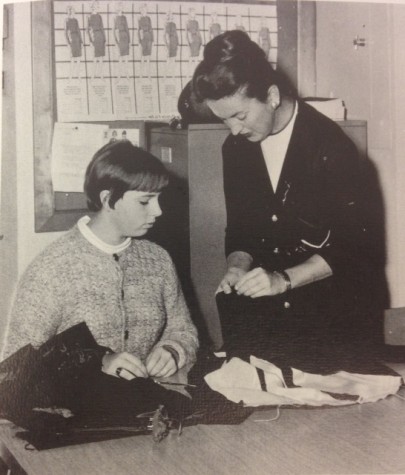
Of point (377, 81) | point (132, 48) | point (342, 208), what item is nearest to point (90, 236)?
point (132, 48)

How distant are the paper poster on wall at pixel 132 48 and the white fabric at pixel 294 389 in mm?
450

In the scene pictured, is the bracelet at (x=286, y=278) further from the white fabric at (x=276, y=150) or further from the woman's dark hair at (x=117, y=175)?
the woman's dark hair at (x=117, y=175)

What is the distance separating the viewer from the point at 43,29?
36.2 inches

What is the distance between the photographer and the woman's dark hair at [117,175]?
3.18 ft

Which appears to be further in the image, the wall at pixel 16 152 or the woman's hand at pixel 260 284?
the woman's hand at pixel 260 284

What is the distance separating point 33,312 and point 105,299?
11cm

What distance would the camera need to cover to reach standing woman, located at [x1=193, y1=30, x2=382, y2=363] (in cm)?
99

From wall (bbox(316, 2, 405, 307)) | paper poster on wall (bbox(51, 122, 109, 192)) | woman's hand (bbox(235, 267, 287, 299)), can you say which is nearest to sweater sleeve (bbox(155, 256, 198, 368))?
woman's hand (bbox(235, 267, 287, 299))

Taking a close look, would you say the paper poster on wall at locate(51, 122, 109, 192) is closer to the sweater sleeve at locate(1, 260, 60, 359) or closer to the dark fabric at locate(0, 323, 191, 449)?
the sweater sleeve at locate(1, 260, 60, 359)

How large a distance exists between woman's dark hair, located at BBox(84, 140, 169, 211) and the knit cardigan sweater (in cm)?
7

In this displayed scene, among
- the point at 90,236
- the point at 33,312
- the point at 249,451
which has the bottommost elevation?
the point at 249,451

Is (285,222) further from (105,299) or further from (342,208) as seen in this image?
(105,299)

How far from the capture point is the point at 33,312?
913 mm

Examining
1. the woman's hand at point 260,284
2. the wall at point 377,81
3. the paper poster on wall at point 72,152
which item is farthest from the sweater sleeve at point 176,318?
the wall at point 377,81
